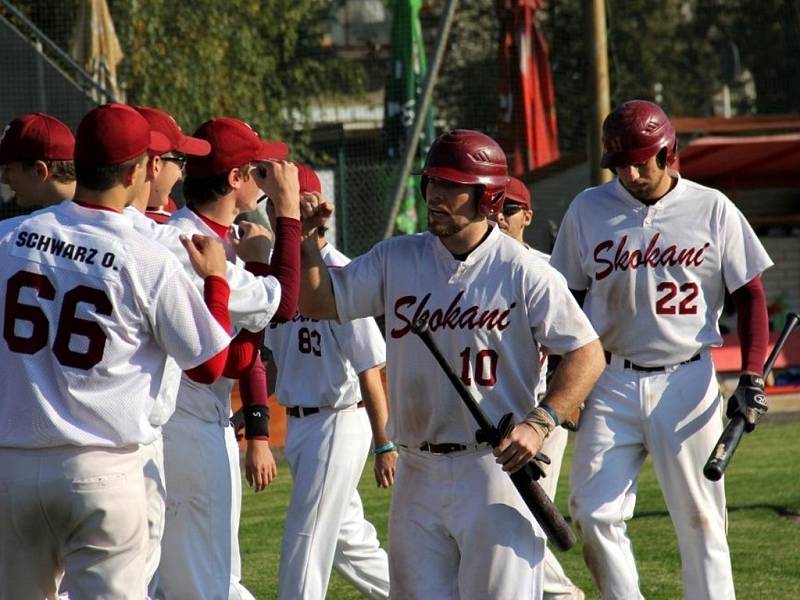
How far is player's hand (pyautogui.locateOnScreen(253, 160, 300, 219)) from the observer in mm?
5195

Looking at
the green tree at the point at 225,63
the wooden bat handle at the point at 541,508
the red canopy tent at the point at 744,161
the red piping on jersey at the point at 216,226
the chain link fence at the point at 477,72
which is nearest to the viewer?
the wooden bat handle at the point at 541,508

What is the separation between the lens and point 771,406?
16.3 metres

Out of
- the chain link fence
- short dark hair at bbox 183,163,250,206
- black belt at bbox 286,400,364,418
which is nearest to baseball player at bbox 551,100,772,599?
black belt at bbox 286,400,364,418

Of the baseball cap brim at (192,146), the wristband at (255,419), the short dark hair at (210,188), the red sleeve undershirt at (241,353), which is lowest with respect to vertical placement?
the wristband at (255,419)

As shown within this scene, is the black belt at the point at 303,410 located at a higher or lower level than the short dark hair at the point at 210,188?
lower

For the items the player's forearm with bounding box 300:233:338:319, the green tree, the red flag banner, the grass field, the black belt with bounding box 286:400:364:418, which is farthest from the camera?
the green tree

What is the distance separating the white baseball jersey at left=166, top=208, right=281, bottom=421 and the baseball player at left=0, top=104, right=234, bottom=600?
0.95ft

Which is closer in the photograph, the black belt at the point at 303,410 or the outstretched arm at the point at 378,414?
the outstretched arm at the point at 378,414

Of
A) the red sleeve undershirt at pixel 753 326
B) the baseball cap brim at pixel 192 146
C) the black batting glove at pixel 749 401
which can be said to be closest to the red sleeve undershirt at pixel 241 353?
the baseball cap brim at pixel 192 146

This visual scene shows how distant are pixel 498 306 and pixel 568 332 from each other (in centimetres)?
25

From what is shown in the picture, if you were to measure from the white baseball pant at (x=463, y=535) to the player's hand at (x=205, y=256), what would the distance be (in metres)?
1.02

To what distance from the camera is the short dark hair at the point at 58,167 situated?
564 centimetres

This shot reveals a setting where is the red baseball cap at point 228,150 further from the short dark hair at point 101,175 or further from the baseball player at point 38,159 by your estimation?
the short dark hair at point 101,175

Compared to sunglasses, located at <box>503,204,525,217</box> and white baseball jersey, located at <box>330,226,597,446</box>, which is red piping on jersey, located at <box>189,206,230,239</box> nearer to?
white baseball jersey, located at <box>330,226,597,446</box>
